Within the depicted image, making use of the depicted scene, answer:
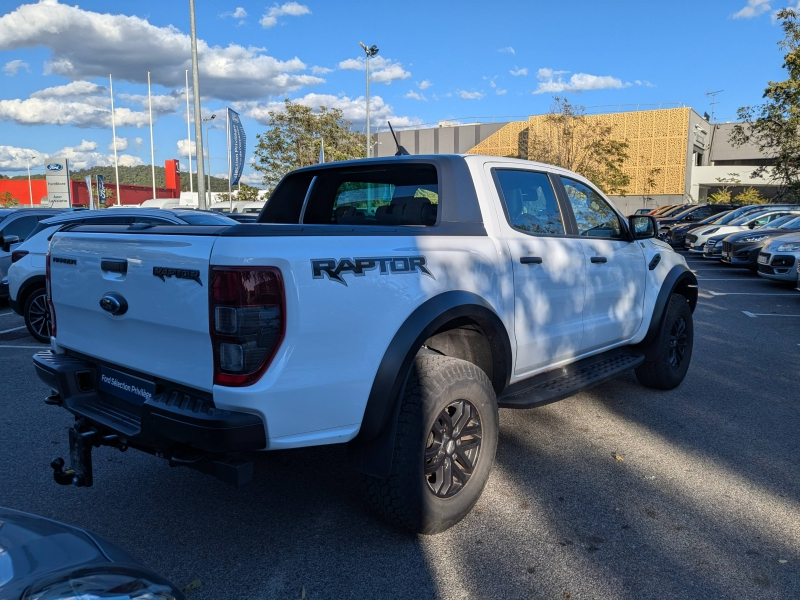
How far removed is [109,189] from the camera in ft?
294

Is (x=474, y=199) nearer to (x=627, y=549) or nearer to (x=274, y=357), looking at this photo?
(x=274, y=357)

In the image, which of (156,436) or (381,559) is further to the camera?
(381,559)

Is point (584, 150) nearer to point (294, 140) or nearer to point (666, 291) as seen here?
point (294, 140)

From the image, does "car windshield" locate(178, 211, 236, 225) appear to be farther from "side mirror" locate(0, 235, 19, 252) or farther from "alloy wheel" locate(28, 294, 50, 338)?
"side mirror" locate(0, 235, 19, 252)

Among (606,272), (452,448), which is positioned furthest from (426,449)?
(606,272)

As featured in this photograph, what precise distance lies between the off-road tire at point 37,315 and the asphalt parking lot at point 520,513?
2990 mm

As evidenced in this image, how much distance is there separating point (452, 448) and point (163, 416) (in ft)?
4.65

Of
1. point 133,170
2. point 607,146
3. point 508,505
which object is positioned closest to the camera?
point 508,505

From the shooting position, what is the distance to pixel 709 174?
54.6m

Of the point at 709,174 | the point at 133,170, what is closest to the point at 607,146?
the point at 709,174

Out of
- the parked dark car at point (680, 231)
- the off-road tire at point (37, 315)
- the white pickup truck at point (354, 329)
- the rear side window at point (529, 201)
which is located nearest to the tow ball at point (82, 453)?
the white pickup truck at point (354, 329)

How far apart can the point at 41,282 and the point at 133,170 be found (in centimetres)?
17419

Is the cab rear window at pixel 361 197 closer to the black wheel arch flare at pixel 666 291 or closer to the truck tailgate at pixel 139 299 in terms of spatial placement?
the truck tailgate at pixel 139 299

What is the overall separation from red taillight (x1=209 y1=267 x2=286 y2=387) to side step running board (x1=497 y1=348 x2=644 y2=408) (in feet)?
5.62
